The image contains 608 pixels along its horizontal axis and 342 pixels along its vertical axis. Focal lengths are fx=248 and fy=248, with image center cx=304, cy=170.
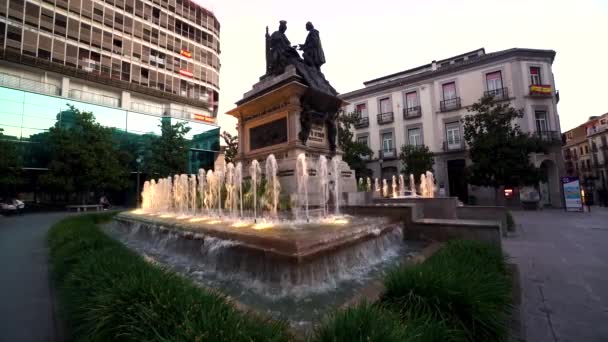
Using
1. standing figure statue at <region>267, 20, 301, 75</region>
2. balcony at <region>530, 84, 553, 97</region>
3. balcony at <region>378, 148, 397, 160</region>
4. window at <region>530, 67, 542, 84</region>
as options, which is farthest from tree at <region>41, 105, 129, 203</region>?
window at <region>530, 67, 542, 84</region>

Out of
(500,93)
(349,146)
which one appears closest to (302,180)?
(349,146)

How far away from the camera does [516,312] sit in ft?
9.14

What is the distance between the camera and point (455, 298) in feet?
7.89

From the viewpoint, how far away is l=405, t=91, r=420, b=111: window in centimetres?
2970

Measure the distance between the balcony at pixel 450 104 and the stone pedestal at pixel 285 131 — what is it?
22.7 meters

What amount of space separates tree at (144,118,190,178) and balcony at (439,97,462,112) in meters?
29.8

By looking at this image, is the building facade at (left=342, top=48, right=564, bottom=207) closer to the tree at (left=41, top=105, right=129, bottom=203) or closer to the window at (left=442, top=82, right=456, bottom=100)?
the window at (left=442, top=82, right=456, bottom=100)

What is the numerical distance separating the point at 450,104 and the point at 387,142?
786 cm

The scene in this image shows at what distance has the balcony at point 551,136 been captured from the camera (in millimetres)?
23688

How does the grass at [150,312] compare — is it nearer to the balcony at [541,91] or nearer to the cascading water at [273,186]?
the cascading water at [273,186]

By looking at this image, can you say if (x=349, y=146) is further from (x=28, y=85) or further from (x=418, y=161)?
(x=28, y=85)

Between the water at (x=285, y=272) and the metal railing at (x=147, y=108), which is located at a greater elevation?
the metal railing at (x=147, y=108)

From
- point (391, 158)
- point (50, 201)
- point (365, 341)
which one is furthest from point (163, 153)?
point (365, 341)

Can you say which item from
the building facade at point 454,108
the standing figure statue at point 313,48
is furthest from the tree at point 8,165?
the building facade at point 454,108
